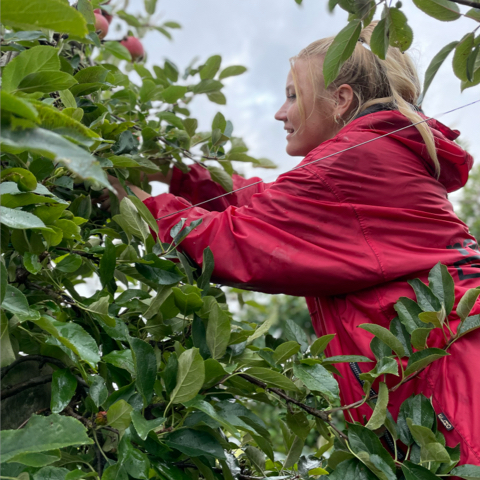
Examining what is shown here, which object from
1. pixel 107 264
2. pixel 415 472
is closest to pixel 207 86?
pixel 107 264

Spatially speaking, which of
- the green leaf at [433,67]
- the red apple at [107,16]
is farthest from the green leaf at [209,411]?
the red apple at [107,16]

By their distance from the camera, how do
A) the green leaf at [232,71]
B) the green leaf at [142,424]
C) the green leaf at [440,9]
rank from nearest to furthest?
the green leaf at [142,424] < the green leaf at [440,9] < the green leaf at [232,71]

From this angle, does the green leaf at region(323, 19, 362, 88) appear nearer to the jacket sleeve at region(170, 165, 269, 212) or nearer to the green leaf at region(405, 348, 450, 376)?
the green leaf at region(405, 348, 450, 376)

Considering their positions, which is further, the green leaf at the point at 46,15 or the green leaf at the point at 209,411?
the green leaf at the point at 209,411

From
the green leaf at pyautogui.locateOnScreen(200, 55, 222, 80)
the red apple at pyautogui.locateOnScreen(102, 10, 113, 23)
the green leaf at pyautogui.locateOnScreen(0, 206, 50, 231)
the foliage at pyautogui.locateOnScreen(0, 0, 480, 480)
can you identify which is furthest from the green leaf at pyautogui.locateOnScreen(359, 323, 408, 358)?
the red apple at pyautogui.locateOnScreen(102, 10, 113, 23)

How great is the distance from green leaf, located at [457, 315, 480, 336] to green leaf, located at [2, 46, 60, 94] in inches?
23.0

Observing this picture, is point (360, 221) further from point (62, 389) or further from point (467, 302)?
point (62, 389)

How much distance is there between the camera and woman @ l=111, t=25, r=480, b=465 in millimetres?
756

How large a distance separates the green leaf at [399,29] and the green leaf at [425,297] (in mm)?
311

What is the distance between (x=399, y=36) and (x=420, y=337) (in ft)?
1.23

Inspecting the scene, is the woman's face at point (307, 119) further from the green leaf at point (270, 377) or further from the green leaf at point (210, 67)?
the green leaf at point (270, 377)

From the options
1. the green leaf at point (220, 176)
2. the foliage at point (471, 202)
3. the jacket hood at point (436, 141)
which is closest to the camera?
the jacket hood at point (436, 141)

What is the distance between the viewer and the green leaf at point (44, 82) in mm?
527

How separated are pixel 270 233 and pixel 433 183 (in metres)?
0.32
